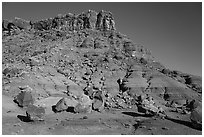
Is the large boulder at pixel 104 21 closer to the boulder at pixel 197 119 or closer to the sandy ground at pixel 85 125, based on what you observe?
the sandy ground at pixel 85 125

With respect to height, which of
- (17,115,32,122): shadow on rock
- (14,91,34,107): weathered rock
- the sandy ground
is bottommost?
the sandy ground

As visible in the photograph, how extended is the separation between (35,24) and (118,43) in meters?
37.3

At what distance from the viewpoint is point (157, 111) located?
29938 millimetres

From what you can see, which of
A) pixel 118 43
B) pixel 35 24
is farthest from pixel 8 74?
pixel 35 24

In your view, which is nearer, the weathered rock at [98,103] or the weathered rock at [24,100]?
the weathered rock at [24,100]

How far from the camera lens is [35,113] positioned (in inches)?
1019

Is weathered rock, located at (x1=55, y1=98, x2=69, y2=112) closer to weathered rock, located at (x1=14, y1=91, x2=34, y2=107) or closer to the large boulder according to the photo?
weathered rock, located at (x1=14, y1=91, x2=34, y2=107)

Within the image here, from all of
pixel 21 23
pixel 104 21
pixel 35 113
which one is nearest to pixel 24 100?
pixel 35 113

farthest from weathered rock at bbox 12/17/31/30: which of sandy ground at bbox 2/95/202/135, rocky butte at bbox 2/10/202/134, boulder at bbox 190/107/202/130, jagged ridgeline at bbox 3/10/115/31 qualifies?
boulder at bbox 190/107/202/130

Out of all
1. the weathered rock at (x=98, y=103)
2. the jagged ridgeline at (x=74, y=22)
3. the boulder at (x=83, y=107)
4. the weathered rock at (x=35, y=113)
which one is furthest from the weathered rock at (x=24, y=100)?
the jagged ridgeline at (x=74, y=22)

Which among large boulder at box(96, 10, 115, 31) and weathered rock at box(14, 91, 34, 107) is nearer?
weathered rock at box(14, 91, 34, 107)

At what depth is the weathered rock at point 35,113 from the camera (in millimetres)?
23562

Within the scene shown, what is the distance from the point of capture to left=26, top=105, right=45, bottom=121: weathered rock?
23562mm

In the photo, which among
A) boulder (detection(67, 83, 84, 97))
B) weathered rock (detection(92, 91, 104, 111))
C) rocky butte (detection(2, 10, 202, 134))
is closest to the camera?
rocky butte (detection(2, 10, 202, 134))
